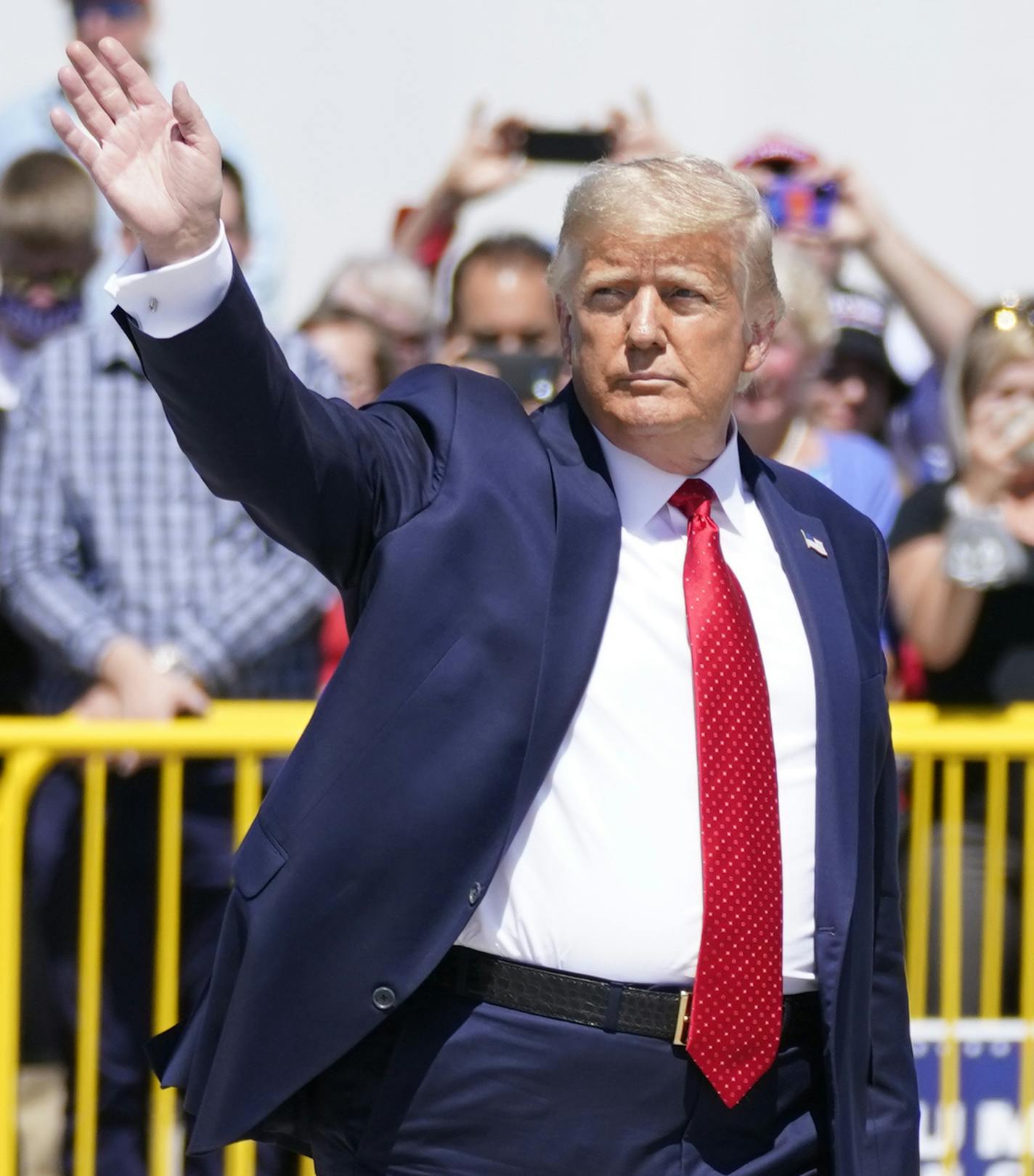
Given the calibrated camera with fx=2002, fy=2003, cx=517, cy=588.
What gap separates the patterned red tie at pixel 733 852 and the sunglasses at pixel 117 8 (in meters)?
3.88

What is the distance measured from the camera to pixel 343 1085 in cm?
247

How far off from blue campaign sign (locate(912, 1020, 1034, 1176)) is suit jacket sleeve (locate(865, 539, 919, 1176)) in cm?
129

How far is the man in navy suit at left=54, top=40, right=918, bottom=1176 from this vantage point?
2330 mm

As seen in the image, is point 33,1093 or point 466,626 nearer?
point 466,626

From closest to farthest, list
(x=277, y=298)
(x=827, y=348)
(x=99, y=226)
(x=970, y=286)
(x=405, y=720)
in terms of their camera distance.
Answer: (x=405, y=720) < (x=827, y=348) < (x=99, y=226) < (x=277, y=298) < (x=970, y=286)

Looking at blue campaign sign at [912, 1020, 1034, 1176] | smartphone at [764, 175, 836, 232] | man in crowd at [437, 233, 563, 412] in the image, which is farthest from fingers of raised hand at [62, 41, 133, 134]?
smartphone at [764, 175, 836, 232]

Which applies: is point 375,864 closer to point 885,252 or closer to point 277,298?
point 885,252

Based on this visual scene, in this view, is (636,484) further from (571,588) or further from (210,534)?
(210,534)

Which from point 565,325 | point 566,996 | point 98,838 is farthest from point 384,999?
point 98,838

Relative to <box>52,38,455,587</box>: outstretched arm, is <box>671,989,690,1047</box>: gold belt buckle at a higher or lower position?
lower

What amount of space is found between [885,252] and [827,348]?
1131 mm

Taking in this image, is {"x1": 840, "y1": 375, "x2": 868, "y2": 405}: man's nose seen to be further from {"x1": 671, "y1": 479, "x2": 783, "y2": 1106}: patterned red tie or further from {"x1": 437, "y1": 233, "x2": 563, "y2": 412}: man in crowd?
{"x1": 671, "y1": 479, "x2": 783, "y2": 1106}: patterned red tie

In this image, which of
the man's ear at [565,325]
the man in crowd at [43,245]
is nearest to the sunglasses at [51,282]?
the man in crowd at [43,245]

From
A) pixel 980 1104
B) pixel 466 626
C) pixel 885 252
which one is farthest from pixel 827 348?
pixel 466 626
